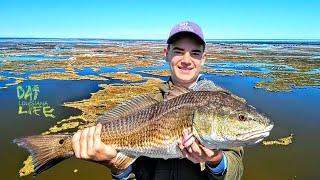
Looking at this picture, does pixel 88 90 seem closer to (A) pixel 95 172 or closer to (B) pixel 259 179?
(A) pixel 95 172

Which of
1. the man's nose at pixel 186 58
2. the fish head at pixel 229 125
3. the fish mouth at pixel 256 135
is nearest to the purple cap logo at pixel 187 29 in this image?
the man's nose at pixel 186 58

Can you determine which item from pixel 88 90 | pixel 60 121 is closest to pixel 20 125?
pixel 60 121

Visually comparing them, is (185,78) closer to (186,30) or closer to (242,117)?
(186,30)

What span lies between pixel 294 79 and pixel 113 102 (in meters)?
17.3

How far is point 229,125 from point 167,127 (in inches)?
25.2

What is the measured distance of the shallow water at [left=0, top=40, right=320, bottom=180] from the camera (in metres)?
A: 11.4

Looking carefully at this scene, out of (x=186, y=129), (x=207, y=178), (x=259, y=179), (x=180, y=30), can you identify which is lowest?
(x=259, y=179)

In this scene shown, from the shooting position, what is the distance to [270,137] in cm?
1423

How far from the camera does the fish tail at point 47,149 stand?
4.16 m

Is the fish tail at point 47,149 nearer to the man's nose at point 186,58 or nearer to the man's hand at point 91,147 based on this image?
the man's hand at point 91,147

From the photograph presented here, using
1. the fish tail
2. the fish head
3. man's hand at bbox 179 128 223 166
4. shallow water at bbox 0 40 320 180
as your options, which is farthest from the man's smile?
shallow water at bbox 0 40 320 180

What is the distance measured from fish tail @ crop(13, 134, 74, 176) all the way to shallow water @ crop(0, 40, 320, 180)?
23.0ft

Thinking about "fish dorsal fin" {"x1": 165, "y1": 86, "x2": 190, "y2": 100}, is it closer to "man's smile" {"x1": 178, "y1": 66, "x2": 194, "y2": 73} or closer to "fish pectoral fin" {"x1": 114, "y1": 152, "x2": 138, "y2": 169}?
"man's smile" {"x1": 178, "y1": 66, "x2": 194, "y2": 73}

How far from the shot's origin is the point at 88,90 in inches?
932
